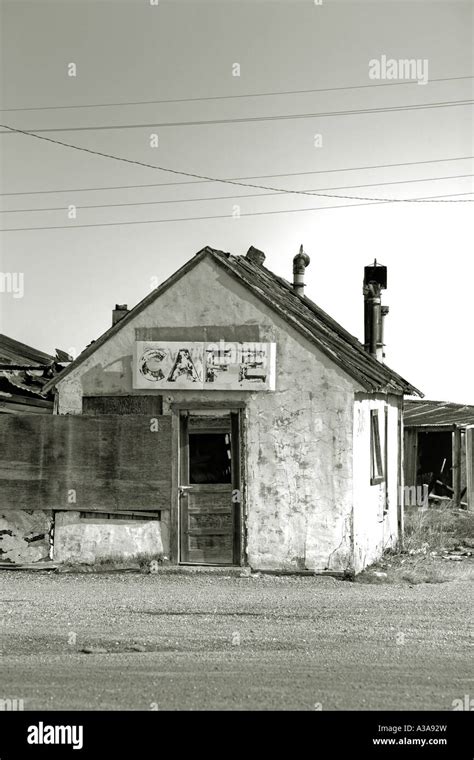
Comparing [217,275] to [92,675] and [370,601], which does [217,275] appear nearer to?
[370,601]

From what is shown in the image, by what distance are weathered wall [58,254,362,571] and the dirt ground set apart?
55 centimetres

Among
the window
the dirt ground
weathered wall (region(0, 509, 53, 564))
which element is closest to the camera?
the dirt ground

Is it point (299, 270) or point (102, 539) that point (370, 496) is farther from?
point (299, 270)

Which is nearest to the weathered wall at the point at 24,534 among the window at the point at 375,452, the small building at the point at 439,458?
the window at the point at 375,452

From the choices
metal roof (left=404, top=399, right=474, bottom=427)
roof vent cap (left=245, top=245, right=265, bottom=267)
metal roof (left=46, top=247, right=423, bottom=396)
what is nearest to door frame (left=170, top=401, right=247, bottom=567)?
metal roof (left=46, top=247, right=423, bottom=396)

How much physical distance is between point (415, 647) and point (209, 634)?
2.07 metres

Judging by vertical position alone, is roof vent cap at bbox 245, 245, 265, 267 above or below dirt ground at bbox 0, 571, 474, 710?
above

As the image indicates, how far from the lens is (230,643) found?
10.3 meters

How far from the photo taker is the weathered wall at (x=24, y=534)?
15.8m

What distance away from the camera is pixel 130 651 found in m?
9.88

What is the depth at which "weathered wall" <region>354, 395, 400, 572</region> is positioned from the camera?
50.8 feet

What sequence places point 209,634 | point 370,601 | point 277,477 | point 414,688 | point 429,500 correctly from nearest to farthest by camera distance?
1. point 414,688
2. point 209,634
3. point 370,601
4. point 277,477
5. point 429,500

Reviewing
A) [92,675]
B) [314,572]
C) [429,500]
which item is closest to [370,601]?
[314,572]

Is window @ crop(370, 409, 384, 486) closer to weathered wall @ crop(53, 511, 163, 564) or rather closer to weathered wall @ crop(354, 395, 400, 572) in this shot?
weathered wall @ crop(354, 395, 400, 572)
